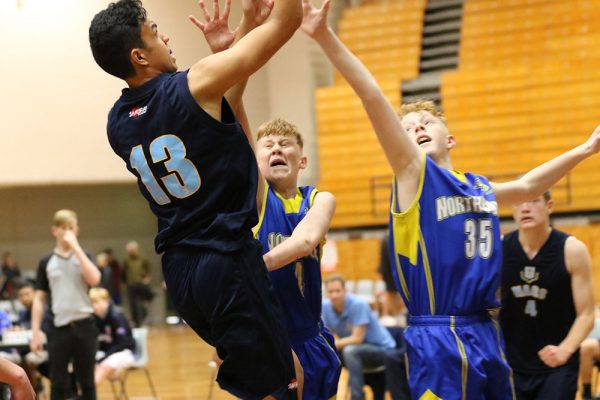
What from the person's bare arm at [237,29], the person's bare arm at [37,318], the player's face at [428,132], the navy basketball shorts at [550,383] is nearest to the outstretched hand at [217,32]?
the person's bare arm at [237,29]

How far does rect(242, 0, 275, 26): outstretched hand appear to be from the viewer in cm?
313

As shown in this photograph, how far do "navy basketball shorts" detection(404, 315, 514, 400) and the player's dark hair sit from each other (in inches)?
59.9

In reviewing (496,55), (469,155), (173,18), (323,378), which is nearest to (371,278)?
(469,155)

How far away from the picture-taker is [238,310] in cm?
287

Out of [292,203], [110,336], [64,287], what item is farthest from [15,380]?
[110,336]

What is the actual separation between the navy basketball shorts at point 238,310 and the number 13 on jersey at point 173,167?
0.20m

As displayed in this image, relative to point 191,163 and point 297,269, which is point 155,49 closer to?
point 191,163

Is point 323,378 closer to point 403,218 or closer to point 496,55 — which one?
point 403,218

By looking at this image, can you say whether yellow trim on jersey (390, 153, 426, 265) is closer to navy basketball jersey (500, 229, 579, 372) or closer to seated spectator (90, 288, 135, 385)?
navy basketball jersey (500, 229, 579, 372)

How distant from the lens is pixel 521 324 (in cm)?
508

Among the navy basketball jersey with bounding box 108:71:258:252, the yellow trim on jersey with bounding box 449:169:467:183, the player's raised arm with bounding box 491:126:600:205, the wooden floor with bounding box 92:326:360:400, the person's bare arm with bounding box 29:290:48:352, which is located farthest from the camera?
the wooden floor with bounding box 92:326:360:400

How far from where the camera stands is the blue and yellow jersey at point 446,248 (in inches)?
135

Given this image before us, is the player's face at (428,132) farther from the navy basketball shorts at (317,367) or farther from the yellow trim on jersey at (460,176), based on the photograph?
the navy basketball shorts at (317,367)

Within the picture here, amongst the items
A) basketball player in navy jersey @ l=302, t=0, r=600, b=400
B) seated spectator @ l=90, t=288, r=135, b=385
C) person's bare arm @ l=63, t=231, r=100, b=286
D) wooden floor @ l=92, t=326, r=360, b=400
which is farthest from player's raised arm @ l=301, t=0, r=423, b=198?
seated spectator @ l=90, t=288, r=135, b=385
